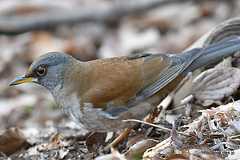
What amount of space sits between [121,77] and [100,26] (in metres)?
5.70

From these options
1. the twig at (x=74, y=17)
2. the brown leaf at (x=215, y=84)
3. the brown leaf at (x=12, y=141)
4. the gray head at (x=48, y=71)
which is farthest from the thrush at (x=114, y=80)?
the twig at (x=74, y=17)

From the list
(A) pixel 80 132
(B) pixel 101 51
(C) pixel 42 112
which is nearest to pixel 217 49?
(A) pixel 80 132

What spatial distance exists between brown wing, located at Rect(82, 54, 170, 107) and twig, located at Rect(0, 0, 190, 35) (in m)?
5.30

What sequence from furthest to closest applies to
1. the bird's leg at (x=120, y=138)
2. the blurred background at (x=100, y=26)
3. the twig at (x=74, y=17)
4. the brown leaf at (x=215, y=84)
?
1. the twig at (x=74, y=17)
2. the blurred background at (x=100, y=26)
3. the brown leaf at (x=215, y=84)
4. the bird's leg at (x=120, y=138)

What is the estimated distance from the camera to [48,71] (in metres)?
5.54

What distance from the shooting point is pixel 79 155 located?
17.6 feet

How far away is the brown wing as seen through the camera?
5266 millimetres

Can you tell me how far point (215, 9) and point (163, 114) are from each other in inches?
210

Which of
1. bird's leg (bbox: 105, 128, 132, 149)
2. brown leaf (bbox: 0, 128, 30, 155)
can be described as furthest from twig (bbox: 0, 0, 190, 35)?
bird's leg (bbox: 105, 128, 132, 149)

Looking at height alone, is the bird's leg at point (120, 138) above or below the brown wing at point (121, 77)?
below

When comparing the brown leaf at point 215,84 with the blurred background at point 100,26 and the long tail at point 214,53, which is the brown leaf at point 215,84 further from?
the blurred background at point 100,26

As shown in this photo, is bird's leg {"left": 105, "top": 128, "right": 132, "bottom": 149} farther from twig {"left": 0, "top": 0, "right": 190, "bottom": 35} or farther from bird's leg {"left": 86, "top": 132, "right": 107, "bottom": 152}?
twig {"left": 0, "top": 0, "right": 190, "bottom": 35}

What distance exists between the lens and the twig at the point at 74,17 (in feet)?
35.0

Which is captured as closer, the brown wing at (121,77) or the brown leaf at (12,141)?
the brown wing at (121,77)
